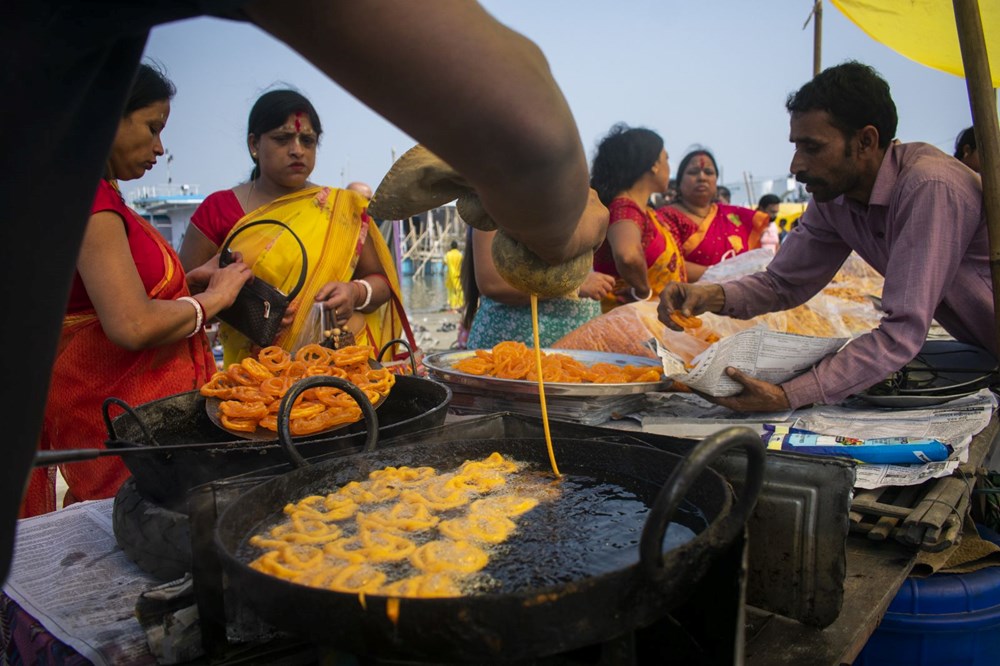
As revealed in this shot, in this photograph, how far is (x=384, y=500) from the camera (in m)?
1.63

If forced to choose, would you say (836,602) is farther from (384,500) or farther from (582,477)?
(384,500)

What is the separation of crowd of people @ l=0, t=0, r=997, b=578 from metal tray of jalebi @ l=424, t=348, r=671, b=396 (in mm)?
352

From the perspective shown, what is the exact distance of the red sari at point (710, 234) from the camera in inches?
233

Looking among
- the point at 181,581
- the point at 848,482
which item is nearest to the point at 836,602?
the point at 848,482

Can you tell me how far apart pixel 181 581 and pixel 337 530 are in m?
0.34

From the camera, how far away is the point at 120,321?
8.11 ft

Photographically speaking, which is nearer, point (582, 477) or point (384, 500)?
point (384, 500)

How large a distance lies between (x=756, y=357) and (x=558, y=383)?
0.84 meters

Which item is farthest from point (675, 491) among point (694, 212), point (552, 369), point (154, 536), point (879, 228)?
point (694, 212)

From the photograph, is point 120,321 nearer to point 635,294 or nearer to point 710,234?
point 635,294

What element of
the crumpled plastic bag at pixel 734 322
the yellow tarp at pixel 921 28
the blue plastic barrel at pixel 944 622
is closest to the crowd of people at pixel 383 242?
the crumpled plastic bag at pixel 734 322

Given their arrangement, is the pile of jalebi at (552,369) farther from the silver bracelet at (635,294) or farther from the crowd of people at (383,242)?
the silver bracelet at (635,294)

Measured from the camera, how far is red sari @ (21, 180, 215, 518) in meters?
2.63

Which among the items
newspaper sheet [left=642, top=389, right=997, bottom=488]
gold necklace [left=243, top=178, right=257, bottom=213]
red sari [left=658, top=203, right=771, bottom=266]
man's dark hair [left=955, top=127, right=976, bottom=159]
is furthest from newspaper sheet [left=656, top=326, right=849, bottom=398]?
red sari [left=658, top=203, right=771, bottom=266]
